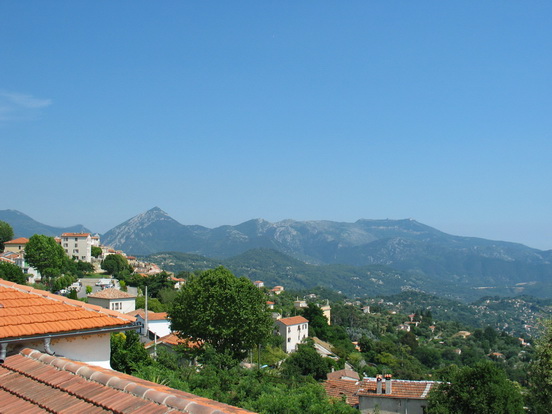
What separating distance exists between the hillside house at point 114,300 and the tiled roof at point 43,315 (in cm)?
4364

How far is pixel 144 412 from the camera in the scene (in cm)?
396

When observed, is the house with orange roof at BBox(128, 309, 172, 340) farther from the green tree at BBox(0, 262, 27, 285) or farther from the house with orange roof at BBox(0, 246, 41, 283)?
the house with orange roof at BBox(0, 246, 41, 283)

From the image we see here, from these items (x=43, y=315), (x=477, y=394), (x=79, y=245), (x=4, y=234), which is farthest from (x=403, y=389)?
(x=79, y=245)

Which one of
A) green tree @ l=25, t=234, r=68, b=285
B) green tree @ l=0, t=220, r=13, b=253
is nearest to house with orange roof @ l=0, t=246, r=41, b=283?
green tree @ l=25, t=234, r=68, b=285

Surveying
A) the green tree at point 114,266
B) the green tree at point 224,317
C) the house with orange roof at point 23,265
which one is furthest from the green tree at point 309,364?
the green tree at point 114,266

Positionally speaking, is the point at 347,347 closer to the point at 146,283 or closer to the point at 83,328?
the point at 146,283

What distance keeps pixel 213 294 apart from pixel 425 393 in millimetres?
14329

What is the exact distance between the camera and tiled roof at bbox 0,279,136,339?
236 inches

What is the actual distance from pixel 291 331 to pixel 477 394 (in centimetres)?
4287

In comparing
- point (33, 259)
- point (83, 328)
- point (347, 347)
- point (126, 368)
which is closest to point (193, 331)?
point (126, 368)

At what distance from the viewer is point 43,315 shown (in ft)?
21.1

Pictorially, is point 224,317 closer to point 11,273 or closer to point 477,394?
point 477,394

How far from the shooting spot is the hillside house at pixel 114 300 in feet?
159

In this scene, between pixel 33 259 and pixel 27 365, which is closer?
pixel 27 365
